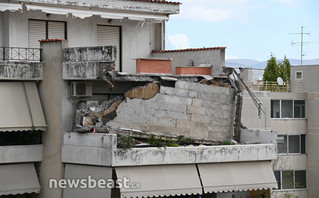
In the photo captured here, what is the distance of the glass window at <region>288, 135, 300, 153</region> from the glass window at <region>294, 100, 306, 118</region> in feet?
3.98

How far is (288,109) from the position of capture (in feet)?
135

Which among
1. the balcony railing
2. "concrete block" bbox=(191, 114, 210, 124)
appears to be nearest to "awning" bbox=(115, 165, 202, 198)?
"concrete block" bbox=(191, 114, 210, 124)

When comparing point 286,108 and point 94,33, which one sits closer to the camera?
point 94,33

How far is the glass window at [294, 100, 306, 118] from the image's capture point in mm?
41188

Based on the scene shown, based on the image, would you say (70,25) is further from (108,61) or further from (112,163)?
(112,163)

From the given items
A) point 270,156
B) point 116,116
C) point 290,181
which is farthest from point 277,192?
point 116,116

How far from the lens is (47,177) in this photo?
1069 inches

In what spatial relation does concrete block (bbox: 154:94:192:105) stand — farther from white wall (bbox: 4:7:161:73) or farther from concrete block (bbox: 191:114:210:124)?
white wall (bbox: 4:7:161:73)

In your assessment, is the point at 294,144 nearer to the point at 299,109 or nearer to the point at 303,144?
the point at 303,144

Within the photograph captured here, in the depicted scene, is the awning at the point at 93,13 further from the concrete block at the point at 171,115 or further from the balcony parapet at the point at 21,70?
the concrete block at the point at 171,115

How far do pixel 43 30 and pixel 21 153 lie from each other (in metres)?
5.36

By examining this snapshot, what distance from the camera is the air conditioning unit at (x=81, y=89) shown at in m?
26.5

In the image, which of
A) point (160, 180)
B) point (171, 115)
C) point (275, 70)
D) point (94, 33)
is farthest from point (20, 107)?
point (275, 70)

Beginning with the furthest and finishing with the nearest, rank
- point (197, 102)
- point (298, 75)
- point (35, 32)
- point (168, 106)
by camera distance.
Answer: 1. point (298, 75)
2. point (35, 32)
3. point (197, 102)
4. point (168, 106)
